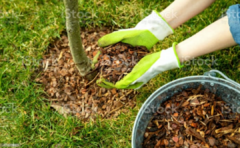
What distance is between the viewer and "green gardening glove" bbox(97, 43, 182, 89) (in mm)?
1381

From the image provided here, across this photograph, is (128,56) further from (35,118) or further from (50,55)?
(35,118)

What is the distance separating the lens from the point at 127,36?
159cm

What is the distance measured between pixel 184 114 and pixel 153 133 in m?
0.24

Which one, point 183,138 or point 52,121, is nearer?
point 183,138

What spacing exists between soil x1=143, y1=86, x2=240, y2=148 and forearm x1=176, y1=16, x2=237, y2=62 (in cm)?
30

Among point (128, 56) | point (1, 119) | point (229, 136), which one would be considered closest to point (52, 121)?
point (1, 119)

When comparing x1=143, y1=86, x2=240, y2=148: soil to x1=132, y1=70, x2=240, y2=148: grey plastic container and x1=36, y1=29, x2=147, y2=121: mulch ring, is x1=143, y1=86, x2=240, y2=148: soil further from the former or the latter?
x1=36, y1=29, x2=147, y2=121: mulch ring

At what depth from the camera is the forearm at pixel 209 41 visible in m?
1.25

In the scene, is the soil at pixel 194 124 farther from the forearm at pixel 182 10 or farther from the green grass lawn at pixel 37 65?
the forearm at pixel 182 10

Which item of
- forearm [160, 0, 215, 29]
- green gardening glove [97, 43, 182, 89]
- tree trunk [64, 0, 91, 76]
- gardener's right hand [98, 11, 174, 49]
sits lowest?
green gardening glove [97, 43, 182, 89]

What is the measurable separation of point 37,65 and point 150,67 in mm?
967

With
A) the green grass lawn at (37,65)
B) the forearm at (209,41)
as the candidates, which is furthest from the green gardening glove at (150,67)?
the green grass lawn at (37,65)

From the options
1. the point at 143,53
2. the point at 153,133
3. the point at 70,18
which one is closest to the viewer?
the point at 70,18

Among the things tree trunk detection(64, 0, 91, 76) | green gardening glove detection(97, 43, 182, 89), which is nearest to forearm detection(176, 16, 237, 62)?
green gardening glove detection(97, 43, 182, 89)
